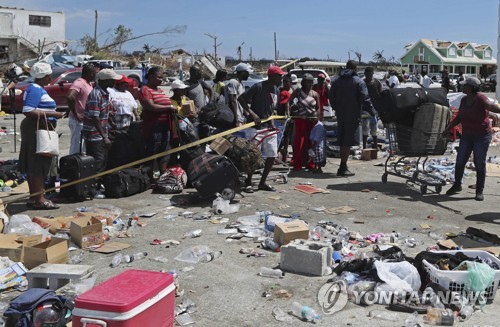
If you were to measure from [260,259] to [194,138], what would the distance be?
3752 millimetres

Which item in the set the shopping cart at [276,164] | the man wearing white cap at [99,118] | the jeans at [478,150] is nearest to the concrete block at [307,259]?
the shopping cart at [276,164]

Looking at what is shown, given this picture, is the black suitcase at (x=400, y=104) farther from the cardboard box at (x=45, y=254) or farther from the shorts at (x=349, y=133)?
the cardboard box at (x=45, y=254)

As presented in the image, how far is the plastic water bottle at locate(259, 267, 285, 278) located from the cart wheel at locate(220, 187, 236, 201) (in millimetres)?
2582

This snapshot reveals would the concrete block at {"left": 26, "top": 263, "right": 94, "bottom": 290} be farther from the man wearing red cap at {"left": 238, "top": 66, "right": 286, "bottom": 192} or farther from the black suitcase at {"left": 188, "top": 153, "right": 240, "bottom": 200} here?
the man wearing red cap at {"left": 238, "top": 66, "right": 286, "bottom": 192}

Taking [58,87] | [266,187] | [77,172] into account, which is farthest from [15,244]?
[58,87]

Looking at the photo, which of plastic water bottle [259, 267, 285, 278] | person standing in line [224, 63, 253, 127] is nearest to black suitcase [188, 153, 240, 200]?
person standing in line [224, 63, 253, 127]

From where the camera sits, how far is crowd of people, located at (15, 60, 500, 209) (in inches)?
294

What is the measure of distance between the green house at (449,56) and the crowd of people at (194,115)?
218 ft

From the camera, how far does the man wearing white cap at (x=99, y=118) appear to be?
25.8ft

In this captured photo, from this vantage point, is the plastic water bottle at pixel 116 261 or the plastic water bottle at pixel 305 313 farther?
the plastic water bottle at pixel 116 261

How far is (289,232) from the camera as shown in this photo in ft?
19.5

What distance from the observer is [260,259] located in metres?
5.70

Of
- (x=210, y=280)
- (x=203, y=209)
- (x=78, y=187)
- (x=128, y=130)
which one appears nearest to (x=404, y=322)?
(x=210, y=280)

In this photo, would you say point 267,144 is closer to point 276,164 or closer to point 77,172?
point 276,164
